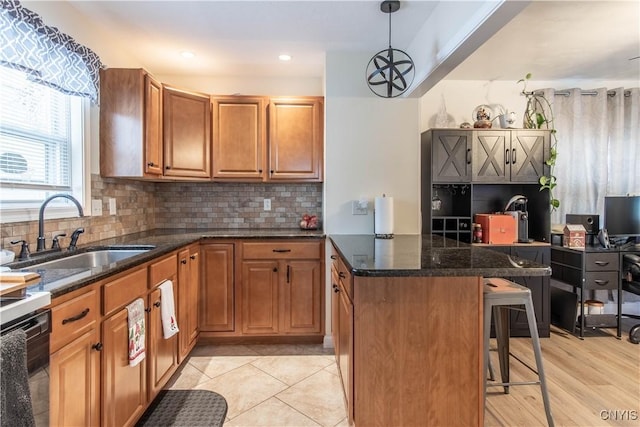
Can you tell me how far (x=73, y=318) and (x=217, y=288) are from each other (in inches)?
63.6

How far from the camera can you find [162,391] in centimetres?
221

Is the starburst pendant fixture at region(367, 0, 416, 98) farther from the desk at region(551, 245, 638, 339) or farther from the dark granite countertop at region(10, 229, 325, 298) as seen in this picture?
the desk at region(551, 245, 638, 339)

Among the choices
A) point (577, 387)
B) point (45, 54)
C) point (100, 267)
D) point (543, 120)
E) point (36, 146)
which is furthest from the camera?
point (543, 120)

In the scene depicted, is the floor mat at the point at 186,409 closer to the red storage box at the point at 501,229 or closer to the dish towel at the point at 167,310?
the dish towel at the point at 167,310

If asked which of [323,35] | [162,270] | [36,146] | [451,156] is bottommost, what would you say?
[162,270]

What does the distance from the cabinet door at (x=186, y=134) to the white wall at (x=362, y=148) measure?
3.70 feet

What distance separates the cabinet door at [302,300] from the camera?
113 inches

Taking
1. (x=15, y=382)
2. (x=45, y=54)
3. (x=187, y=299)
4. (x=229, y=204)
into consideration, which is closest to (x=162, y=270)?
(x=187, y=299)

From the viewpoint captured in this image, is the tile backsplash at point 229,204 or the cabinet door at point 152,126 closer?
the cabinet door at point 152,126

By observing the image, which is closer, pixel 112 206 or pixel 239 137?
pixel 112 206

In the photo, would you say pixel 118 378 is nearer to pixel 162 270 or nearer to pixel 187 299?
pixel 162 270

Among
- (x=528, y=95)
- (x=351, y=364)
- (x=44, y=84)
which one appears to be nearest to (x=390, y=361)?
(x=351, y=364)

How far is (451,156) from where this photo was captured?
3188 millimetres

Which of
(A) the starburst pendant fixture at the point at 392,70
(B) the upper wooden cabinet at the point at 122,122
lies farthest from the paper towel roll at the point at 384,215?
(B) the upper wooden cabinet at the point at 122,122
